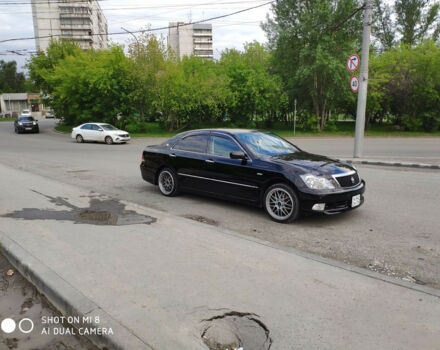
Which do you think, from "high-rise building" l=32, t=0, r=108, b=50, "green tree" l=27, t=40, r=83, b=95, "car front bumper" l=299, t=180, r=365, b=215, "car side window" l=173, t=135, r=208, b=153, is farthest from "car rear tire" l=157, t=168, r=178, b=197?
"high-rise building" l=32, t=0, r=108, b=50

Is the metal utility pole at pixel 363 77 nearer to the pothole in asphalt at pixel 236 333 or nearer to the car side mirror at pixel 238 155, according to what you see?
the car side mirror at pixel 238 155

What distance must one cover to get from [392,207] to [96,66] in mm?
27511

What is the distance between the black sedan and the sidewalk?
126 centimetres

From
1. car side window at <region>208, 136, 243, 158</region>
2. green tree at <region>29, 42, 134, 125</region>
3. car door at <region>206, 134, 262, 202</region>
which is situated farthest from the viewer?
green tree at <region>29, 42, 134, 125</region>

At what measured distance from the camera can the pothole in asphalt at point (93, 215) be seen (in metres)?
5.70

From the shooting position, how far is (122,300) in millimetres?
3229

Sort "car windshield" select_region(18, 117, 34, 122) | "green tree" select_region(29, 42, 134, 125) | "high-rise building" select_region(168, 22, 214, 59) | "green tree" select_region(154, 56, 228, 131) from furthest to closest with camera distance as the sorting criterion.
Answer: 1. "high-rise building" select_region(168, 22, 214, 59)
2. "car windshield" select_region(18, 117, 34, 122)
3. "green tree" select_region(154, 56, 228, 131)
4. "green tree" select_region(29, 42, 134, 125)

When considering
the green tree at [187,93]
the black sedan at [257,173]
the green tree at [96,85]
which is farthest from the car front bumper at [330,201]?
the green tree at [96,85]

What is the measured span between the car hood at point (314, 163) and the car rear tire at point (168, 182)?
240 centimetres

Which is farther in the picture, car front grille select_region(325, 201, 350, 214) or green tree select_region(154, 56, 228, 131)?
green tree select_region(154, 56, 228, 131)

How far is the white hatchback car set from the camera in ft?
73.6

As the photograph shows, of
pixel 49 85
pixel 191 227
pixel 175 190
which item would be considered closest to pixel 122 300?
pixel 191 227

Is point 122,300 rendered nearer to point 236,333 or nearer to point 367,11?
point 236,333

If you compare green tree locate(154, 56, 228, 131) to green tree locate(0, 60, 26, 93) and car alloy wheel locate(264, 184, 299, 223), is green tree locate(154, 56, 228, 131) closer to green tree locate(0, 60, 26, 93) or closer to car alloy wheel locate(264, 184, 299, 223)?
car alloy wheel locate(264, 184, 299, 223)
